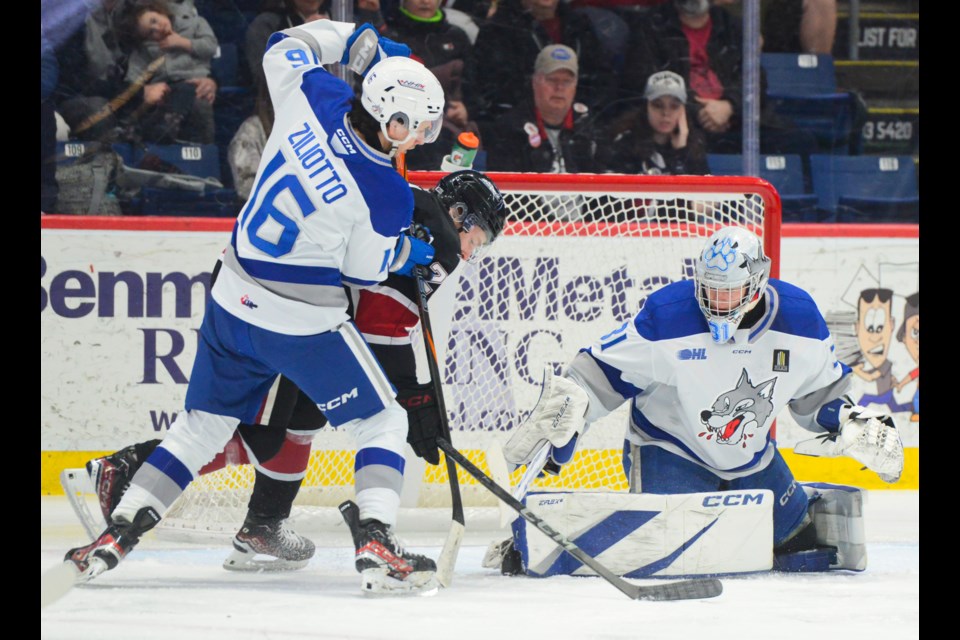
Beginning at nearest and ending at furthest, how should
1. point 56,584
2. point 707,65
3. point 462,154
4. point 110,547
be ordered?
point 56,584, point 110,547, point 462,154, point 707,65

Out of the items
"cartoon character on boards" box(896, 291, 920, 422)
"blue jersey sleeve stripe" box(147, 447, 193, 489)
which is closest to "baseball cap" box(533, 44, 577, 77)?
"cartoon character on boards" box(896, 291, 920, 422)

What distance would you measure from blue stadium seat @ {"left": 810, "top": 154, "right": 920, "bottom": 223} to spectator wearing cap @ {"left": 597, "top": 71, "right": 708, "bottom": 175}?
1.57 ft

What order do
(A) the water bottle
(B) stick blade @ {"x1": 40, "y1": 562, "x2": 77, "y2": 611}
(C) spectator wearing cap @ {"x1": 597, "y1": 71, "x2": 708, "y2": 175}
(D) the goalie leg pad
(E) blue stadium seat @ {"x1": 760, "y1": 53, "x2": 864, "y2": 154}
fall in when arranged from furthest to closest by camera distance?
(E) blue stadium seat @ {"x1": 760, "y1": 53, "x2": 864, "y2": 154} < (C) spectator wearing cap @ {"x1": 597, "y1": 71, "x2": 708, "y2": 175} < (A) the water bottle < (D) the goalie leg pad < (B) stick blade @ {"x1": 40, "y1": 562, "x2": 77, "y2": 611}

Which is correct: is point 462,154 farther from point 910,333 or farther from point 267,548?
point 910,333

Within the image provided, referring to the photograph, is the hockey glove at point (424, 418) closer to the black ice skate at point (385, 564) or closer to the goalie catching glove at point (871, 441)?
the black ice skate at point (385, 564)

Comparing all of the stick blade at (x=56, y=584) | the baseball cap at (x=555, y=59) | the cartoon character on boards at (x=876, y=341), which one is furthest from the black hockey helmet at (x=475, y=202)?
the cartoon character on boards at (x=876, y=341)

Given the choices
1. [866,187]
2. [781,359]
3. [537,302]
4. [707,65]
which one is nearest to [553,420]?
[781,359]

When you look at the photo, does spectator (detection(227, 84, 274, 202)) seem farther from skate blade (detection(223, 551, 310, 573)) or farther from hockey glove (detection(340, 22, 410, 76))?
skate blade (detection(223, 551, 310, 573))

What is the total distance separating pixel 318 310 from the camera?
2.54 metres

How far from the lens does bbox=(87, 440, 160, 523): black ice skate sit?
9.25ft

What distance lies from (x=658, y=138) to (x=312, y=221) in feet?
7.30

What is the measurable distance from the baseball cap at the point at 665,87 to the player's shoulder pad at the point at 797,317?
175cm

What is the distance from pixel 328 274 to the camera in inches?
101
